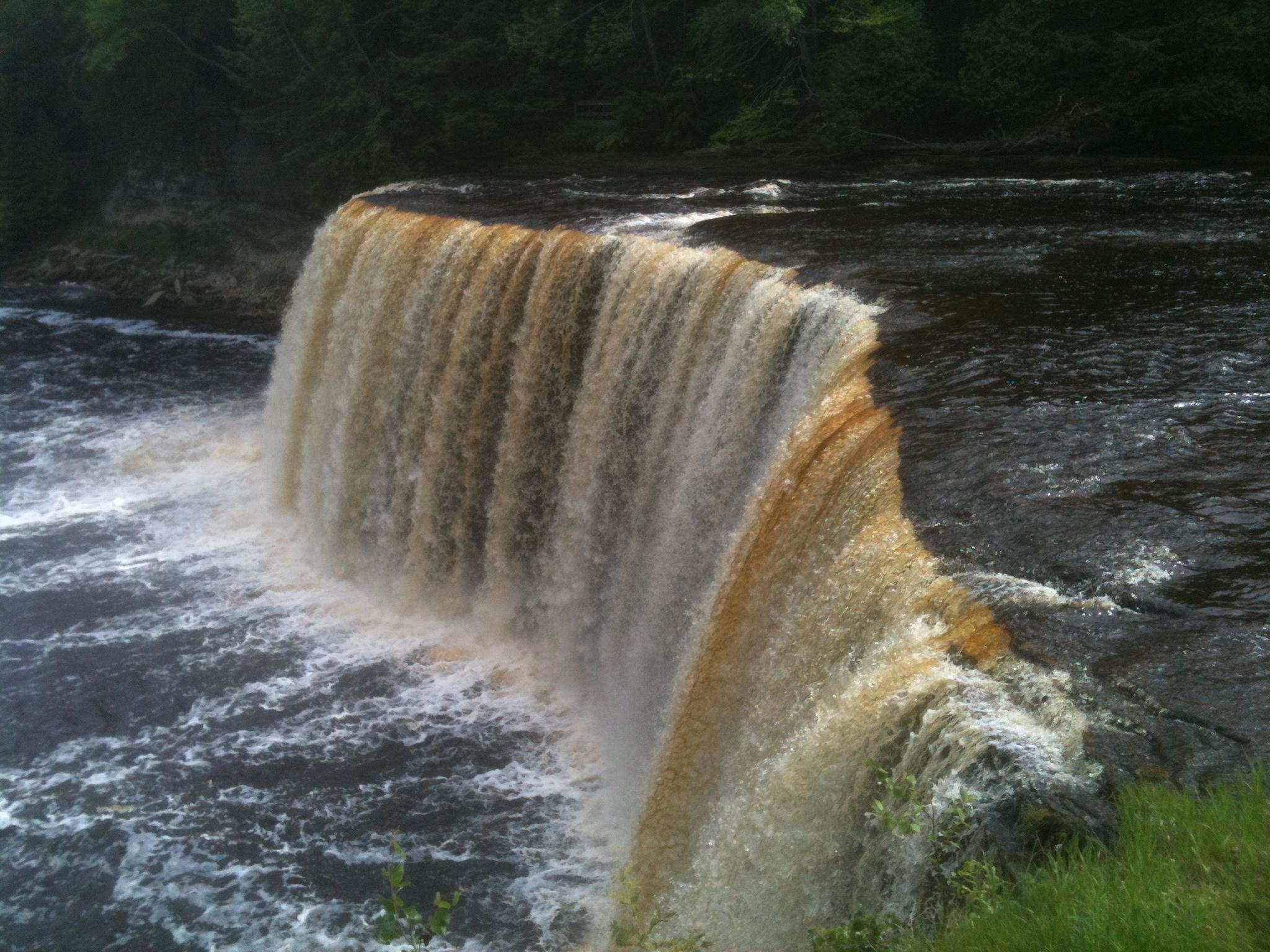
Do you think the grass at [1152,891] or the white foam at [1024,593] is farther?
the white foam at [1024,593]

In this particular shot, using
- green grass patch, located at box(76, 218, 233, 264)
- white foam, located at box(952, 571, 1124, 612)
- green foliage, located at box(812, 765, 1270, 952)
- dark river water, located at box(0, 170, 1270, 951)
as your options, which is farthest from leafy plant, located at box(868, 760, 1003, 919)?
green grass patch, located at box(76, 218, 233, 264)

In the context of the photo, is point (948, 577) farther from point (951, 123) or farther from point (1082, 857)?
point (951, 123)

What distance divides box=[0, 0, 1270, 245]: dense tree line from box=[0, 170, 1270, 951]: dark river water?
2402mm

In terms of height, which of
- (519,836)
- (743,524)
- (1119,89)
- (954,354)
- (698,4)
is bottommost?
(519,836)

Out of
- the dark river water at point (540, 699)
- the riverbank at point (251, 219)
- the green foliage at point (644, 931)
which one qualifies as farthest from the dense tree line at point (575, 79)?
the green foliage at point (644, 931)

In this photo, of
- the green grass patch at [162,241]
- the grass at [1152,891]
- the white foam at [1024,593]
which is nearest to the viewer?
the grass at [1152,891]

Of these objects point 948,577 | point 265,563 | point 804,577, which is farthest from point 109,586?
point 948,577

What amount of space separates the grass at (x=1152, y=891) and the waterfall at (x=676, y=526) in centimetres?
34

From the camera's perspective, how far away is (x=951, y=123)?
55.9 feet

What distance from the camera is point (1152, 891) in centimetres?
329

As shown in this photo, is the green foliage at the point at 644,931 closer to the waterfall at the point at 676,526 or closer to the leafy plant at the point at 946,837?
the waterfall at the point at 676,526

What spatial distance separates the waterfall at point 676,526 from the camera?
15.1 feet

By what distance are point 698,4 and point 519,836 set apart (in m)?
15.9

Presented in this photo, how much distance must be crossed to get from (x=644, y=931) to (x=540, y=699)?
14.4 feet
